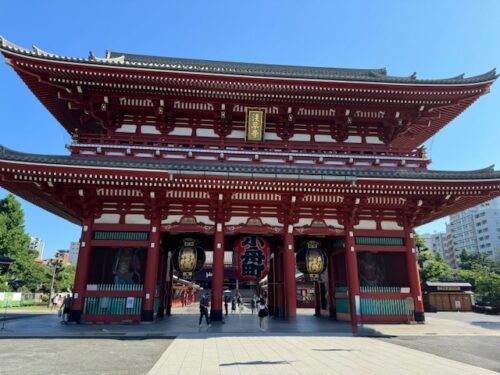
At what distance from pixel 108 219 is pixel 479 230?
447 feet

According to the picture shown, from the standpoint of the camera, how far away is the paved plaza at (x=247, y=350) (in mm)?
7391

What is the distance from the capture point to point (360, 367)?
24.7 ft

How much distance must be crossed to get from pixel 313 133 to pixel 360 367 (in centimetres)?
1337

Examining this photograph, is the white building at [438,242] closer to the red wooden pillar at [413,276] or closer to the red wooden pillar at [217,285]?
the red wooden pillar at [413,276]

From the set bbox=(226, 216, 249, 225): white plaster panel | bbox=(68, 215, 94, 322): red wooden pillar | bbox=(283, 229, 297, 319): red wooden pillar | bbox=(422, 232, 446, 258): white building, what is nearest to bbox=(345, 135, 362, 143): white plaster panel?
bbox=(283, 229, 297, 319): red wooden pillar

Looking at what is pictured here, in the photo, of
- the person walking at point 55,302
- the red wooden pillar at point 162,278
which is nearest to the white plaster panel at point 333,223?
the red wooden pillar at point 162,278

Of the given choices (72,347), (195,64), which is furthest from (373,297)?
(195,64)

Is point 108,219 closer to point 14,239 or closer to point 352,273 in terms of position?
point 352,273

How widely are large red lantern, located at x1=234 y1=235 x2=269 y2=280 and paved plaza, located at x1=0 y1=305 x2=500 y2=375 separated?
2818 millimetres

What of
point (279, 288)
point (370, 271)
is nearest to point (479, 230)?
point (279, 288)

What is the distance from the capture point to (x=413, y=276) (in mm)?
16531

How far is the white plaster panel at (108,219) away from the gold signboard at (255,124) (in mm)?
7912

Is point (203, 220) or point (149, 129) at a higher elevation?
point (149, 129)

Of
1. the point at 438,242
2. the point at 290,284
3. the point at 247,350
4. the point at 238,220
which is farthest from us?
the point at 438,242
